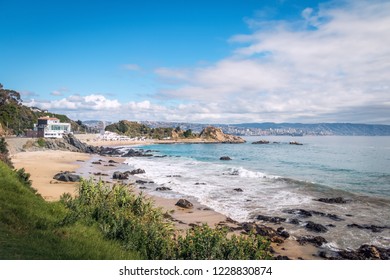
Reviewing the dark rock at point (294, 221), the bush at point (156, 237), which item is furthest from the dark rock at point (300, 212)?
the bush at point (156, 237)

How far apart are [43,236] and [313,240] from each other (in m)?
12.7

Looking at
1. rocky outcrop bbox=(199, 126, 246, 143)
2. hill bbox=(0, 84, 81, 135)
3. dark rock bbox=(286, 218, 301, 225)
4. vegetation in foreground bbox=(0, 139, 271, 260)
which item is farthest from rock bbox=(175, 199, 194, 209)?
rocky outcrop bbox=(199, 126, 246, 143)

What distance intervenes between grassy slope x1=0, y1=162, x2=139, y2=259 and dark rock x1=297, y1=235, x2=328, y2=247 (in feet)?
32.7

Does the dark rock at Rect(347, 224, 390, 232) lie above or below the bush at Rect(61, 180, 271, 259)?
below

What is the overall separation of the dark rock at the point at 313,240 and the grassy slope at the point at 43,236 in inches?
393

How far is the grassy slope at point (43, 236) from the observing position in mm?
7141

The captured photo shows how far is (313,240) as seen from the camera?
15.6 meters

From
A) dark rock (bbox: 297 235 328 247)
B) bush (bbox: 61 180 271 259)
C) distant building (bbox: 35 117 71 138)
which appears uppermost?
distant building (bbox: 35 117 71 138)

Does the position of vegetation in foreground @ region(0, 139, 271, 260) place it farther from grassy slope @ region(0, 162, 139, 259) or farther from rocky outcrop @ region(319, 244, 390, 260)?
rocky outcrop @ region(319, 244, 390, 260)

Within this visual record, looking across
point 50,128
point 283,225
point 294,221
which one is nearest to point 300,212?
point 294,221

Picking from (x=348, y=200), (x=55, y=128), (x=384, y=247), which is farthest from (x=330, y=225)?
(x=55, y=128)

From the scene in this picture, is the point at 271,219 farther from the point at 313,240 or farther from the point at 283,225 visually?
the point at 313,240

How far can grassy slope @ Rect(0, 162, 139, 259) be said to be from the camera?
714 cm
